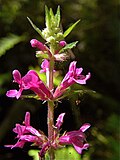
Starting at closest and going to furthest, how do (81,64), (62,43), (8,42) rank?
(62,43) → (8,42) → (81,64)

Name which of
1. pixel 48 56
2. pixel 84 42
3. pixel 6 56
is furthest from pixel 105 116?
pixel 48 56

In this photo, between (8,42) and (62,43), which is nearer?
(62,43)

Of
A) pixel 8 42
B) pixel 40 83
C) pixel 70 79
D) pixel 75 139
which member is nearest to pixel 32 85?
pixel 40 83

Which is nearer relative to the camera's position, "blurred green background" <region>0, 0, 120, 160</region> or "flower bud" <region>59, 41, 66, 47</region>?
"flower bud" <region>59, 41, 66, 47</region>

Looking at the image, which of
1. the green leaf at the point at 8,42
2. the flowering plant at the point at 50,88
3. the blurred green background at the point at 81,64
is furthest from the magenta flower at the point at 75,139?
the green leaf at the point at 8,42

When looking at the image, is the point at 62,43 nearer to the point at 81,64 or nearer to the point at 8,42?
the point at 8,42

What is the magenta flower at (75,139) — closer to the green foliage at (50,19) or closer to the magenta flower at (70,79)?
the magenta flower at (70,79)

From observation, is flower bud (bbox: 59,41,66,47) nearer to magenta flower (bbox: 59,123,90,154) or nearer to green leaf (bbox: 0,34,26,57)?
magenta flower (bbox: 59,123,90,154)

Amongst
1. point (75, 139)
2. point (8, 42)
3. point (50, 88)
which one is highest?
point (8, 42)

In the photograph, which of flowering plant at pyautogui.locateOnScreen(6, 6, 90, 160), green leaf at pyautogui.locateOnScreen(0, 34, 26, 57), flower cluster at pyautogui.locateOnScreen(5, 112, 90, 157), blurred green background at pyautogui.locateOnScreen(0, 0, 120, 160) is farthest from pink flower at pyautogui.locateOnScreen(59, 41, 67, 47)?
green leaf at pyautogui.locateOnScreen(0, 34, 26, 57)

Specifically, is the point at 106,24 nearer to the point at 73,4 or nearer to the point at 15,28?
the point at 73,4
